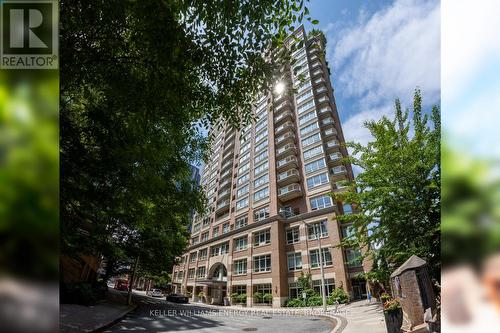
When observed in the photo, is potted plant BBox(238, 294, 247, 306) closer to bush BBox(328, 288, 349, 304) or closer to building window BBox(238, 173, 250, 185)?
bush BBox(328, 288, 349, 304)

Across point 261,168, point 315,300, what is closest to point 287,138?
point 261,168

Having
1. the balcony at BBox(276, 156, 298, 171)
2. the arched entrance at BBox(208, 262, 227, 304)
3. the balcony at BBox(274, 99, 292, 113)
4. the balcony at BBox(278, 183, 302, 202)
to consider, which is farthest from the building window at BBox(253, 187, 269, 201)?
the balcony at BBox(274, 99, 292, 113)

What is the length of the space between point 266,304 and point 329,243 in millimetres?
10704

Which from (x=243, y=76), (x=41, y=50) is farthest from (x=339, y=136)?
(x=41, y=50)

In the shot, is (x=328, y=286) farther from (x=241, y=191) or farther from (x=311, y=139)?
(x=241, y=191)

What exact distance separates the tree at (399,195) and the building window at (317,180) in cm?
2567

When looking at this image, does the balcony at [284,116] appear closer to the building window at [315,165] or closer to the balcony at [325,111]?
the balcony at [325,111]

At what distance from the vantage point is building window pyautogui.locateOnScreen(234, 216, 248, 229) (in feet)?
152

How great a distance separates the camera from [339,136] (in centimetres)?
4381

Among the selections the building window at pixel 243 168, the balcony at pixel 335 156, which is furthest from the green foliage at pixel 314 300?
the building window at pixel 243 168

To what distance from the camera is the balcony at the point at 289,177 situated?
138ft

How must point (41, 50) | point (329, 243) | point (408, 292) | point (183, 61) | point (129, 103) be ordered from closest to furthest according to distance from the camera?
point (41, 50), point (183, 61), point (129, 103), point (408, 292), point (329, 243)

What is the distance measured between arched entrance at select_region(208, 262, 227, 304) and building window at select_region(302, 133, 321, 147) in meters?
23.4

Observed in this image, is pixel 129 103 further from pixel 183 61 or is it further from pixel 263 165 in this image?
pixel 263 165
